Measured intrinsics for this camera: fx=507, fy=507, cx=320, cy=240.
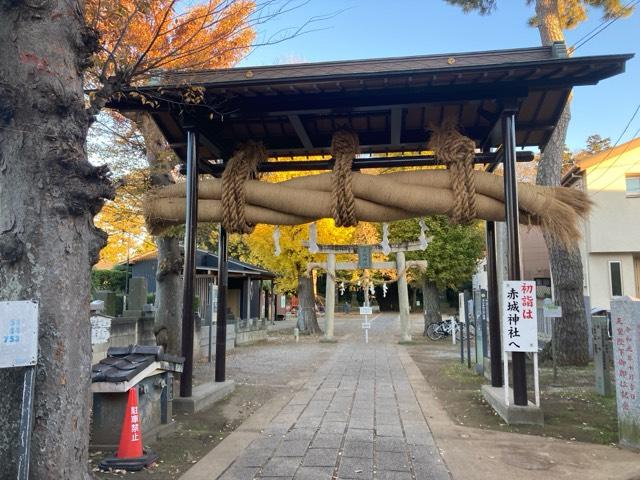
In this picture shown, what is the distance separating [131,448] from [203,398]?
2339 millimetres

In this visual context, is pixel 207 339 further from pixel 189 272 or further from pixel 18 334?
pixel 18 334

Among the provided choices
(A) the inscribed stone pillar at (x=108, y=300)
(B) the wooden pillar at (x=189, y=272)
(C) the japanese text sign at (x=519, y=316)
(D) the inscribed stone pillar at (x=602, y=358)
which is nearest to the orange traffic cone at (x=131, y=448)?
(B) the wooden pillar at (x=189, y=272)

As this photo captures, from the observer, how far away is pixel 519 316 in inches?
256

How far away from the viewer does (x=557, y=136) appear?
41.2 ft

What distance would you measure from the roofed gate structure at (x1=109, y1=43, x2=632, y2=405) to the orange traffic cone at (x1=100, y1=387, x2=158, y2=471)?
1964 millimetres

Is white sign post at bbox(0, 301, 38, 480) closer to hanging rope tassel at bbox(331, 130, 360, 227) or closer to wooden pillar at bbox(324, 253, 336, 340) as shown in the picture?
hanging rope tassel at bbox(331, 130, 360, 227)

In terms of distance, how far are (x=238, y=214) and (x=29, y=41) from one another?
3564 mm

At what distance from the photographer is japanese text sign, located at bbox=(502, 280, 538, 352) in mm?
6461

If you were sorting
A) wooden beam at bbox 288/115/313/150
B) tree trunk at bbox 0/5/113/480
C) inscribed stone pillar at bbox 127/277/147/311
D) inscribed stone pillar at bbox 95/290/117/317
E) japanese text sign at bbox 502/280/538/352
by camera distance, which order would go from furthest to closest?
inscribed stone pillar at bbox 127/277/147/311 < inscribed stone pillar at bbox 95/290/117/317 < wooden beam at bbox 288/115/313/150 < japanese text sign at bbox 502/280/538/352 < tree trunk at bbox 0/5/113/480

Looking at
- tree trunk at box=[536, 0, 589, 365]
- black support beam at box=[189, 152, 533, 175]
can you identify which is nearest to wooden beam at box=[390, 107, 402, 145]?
black support beam at box=[189, 152, 533, 175]

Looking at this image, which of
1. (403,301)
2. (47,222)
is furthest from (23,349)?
(403,301)

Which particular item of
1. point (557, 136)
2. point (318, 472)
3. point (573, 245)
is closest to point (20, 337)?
point (318, 472)

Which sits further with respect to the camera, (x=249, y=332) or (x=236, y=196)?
(x=249, y=332)

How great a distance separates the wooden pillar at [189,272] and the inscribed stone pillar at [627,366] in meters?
5.37
